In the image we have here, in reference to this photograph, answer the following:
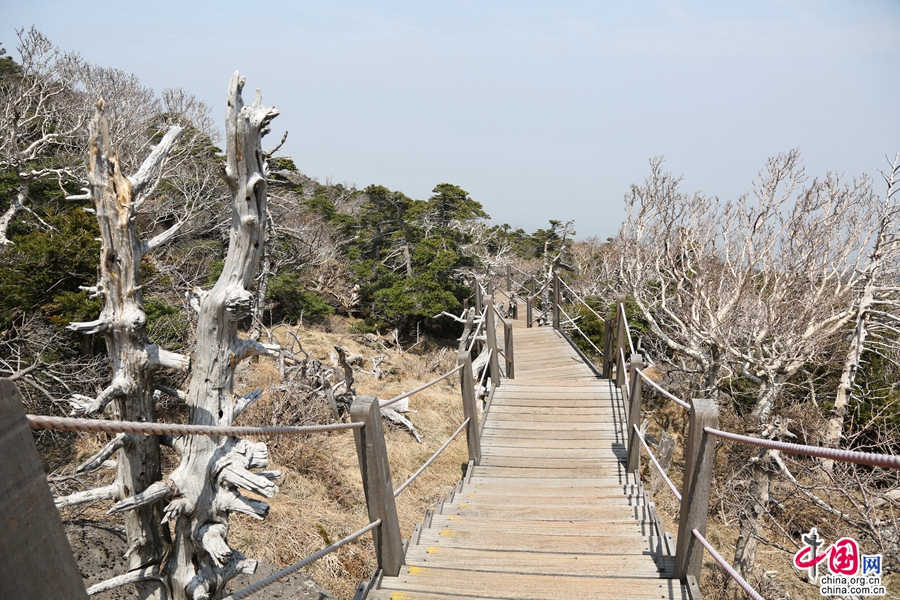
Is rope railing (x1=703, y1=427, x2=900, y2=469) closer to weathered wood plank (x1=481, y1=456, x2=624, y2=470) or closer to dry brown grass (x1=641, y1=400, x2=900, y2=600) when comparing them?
weathered wood plank (x1=481, y1=456, x2=624, y2=470)

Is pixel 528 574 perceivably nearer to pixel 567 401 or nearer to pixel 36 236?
pixel 567 401

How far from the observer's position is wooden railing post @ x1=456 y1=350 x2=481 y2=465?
4.80m

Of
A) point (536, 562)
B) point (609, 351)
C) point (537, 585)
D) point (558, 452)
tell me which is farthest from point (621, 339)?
point (537, 585)

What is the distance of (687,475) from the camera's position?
258cm

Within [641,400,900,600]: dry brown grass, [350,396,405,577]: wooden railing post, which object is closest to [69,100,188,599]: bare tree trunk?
[350,396,405,577]: wooden railing post

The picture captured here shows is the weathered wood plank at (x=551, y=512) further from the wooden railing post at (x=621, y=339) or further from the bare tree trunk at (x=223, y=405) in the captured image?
the wooden railing post at (x=621, y=339)

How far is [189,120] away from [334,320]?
10.1 m

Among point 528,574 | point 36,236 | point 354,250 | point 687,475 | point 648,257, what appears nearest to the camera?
point 687,475

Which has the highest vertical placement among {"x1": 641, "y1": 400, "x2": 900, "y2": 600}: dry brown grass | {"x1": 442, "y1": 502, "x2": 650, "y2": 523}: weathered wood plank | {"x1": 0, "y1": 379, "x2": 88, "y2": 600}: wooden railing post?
{"x1": 0, "y1": 379, "x2": 88, "y2": 600}: wooden railing post

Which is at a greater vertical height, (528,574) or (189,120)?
(189,120)

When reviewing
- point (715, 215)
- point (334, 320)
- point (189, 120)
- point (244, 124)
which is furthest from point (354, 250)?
point (244, 124)

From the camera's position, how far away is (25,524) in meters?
0.94

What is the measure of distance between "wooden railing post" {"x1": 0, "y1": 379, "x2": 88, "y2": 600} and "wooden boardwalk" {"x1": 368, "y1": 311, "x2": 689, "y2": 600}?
6.20 ft

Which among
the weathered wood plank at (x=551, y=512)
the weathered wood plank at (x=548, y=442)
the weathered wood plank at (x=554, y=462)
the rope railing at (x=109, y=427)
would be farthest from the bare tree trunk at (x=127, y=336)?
the weathered wood plank at (x=548, y=442)
